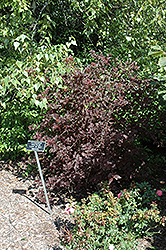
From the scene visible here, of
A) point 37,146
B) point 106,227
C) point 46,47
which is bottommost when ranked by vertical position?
point 106,227

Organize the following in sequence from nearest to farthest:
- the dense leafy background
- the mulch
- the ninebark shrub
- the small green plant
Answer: the small green plant, the mulch, the ninebark shrub, the dense leafy background

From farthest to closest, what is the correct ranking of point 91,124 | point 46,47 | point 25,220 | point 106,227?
point 46,47, point 91,124, point 25,220, point 106,227

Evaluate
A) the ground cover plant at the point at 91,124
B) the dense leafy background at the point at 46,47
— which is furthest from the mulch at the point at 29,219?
the dense leafy background at the point at 46,47

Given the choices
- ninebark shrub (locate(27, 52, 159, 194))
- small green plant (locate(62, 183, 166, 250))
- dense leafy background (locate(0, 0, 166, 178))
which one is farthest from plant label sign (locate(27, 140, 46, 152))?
small green plant (locate(62, 183, 166, 250))

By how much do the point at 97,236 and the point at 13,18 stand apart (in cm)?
278

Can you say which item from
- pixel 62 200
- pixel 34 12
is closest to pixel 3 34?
pixel 34 12

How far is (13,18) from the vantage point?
3363 millimetres

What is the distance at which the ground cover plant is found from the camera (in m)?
→ 2.99

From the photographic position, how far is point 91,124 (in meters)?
2.98

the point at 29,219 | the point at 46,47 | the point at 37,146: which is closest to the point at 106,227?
the point at 29,219

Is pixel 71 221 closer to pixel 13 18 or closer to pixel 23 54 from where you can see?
pixel 23 54

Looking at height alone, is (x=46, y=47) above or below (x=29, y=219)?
above

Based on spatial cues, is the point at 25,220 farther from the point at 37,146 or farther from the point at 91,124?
the point at 91,124

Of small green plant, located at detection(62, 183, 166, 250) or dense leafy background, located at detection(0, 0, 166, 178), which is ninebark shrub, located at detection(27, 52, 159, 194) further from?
small green plant, located at detection(62, 183, 166, 250)
